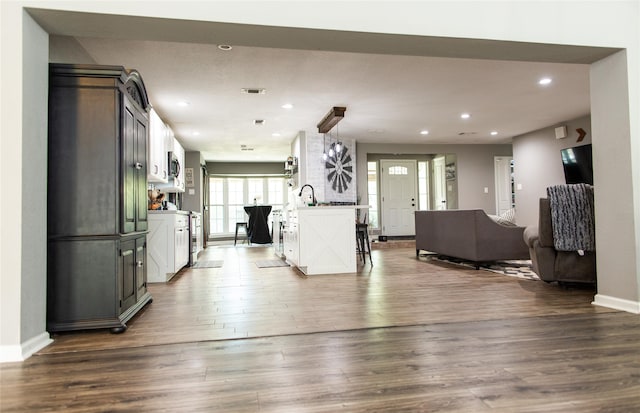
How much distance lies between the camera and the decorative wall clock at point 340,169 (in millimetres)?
8094

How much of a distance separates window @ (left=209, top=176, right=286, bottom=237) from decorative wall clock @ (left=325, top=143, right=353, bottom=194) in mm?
4002

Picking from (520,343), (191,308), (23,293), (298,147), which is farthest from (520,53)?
(298,147)

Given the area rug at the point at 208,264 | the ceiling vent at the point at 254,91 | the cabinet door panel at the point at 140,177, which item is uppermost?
the ceiling vent at the point at 254,91

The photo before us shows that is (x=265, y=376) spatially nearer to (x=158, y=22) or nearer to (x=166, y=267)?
(x=158, y=22)

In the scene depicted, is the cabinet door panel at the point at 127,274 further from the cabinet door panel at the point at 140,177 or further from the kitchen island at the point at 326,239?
the kitchen island at the point at 326,239

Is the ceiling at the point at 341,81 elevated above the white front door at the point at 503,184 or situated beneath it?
elevated above

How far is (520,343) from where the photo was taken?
2.23 meters

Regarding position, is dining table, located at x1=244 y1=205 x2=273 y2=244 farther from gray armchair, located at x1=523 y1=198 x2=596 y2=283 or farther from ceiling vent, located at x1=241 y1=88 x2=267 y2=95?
gray armchair, located at x1=523 y1=198 x2=596 y2=283

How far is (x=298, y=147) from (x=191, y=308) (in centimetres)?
528

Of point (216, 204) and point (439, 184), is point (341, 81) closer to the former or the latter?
point (439, 184)

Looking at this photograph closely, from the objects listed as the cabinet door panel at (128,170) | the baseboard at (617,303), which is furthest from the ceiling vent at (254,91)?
the baseboard at (617,303)

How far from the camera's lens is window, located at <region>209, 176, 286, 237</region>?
39.3 feet

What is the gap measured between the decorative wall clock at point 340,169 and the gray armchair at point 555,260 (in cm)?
457

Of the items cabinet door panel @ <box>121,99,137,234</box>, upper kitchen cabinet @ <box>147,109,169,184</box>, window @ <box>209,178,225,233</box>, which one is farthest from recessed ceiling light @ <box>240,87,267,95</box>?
window @ <box>209,178,225,233</box>
